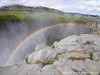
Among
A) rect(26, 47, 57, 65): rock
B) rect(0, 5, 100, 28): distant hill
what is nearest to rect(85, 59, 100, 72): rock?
rect(26, 47, 57, 65): rock

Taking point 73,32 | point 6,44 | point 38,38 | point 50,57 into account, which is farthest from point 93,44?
point 73,32

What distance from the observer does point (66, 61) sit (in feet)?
71.7

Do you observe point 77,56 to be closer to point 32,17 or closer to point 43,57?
point 43,57

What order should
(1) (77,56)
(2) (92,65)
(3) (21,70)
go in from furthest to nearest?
1. (1) (77,56)
2. (2) (92,65)
3. (3) (21,70)

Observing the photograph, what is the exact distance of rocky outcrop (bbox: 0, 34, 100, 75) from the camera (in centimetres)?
1925

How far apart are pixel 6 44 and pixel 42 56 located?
41045 millimetres

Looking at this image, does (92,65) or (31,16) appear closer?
(92,65)

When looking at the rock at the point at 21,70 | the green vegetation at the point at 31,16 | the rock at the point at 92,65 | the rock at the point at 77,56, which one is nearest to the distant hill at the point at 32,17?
the green vegetation at the point at 31,16

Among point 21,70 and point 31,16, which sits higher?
point 21,70

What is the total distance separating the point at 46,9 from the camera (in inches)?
7781

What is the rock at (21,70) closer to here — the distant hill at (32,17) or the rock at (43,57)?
the rock at (43,57)

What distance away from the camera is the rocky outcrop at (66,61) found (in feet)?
63.2

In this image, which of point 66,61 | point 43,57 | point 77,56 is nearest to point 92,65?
point 77,56

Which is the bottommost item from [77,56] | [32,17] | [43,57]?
[32,17]
